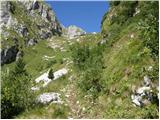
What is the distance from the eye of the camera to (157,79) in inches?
1523

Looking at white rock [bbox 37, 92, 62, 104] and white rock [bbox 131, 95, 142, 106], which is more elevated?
white rock [bbox 37, 92, 62, 104]

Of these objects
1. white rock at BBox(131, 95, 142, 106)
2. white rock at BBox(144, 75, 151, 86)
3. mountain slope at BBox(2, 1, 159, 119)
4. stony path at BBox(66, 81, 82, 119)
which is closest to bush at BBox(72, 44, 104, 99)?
mountain slope at BBox(2, 1, 159, 119)

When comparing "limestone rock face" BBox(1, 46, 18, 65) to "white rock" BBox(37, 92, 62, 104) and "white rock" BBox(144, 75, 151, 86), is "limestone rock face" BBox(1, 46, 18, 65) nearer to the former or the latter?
"white rock" BBox(37, 92, 62, 104)

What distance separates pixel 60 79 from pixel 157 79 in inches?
1045

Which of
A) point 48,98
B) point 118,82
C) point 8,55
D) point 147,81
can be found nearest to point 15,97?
point 48,98

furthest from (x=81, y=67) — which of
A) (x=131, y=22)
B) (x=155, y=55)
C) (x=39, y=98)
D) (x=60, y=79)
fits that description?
(x=155, y=55)

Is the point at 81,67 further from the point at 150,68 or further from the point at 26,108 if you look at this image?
the point at 150,68

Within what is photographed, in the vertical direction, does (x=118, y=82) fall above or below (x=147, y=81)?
above

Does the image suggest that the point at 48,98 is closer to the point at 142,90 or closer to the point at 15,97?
the point at 15,97

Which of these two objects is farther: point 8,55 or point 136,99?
point 8,55

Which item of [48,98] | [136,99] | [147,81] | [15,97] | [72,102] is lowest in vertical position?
[136,99]

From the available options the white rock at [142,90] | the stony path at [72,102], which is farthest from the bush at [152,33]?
the stony path at [72,102]

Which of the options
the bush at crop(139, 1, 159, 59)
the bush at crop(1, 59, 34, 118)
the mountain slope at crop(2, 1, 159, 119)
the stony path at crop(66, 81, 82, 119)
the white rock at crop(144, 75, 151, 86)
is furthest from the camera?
the bush at crop(1, 59, 34, 118)

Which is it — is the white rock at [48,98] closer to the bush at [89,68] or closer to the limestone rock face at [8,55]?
the bush at [89,68]
